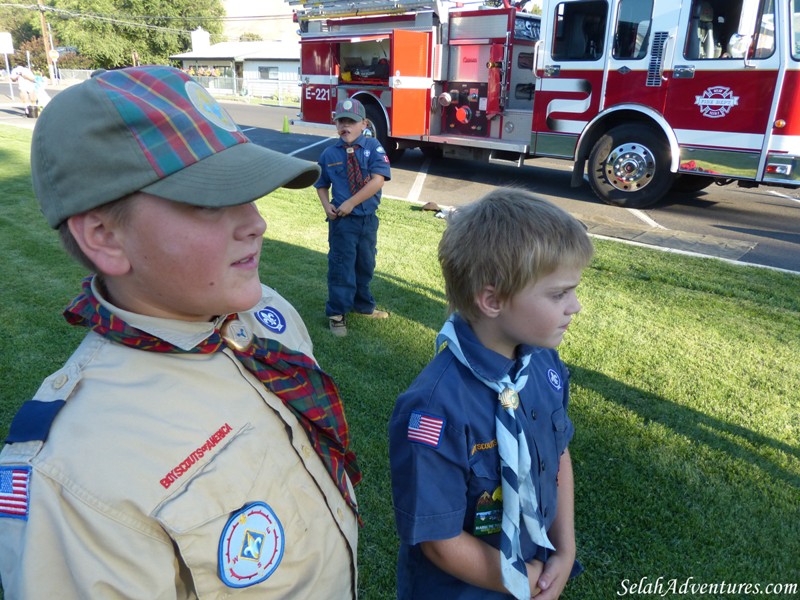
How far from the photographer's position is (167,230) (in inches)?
39.9

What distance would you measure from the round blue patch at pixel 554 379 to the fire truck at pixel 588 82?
7378mm

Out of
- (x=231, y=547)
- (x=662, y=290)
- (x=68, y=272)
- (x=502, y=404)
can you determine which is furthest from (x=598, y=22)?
(x=231, y=547)

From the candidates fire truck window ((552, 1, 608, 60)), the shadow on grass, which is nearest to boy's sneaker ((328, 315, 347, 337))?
the shadow on grass

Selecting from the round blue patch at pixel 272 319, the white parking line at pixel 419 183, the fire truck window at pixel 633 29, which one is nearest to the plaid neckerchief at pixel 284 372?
the round blue patch at pixel 272 319

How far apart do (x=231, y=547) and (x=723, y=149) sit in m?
8.63

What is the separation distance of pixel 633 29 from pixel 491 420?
861cm

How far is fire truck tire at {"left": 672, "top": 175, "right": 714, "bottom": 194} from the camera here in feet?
31.6

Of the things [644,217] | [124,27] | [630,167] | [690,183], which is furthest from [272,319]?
[124,27]

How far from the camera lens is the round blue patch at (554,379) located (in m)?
1.76

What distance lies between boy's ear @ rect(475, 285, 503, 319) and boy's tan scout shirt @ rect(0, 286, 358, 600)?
59 cm

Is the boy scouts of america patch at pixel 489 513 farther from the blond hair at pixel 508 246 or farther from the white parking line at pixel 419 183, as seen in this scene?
the white parking line at pixel 419 183

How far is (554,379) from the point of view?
1782mm

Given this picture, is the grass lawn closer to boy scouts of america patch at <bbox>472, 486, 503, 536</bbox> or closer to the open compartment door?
boy scouts of america patch at <bbox>472, 486, 503, 536</bbox>

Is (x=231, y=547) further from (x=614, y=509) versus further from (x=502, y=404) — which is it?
(x=614, y=509)
